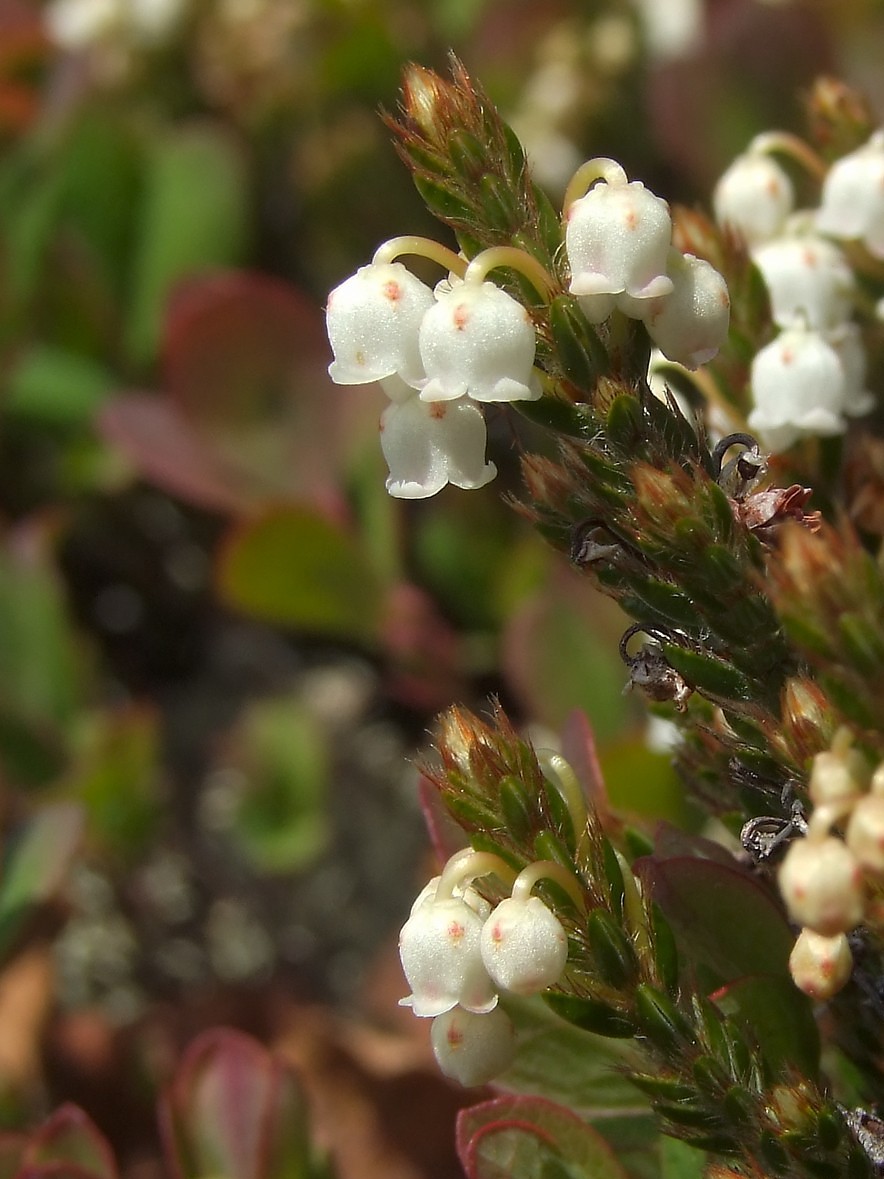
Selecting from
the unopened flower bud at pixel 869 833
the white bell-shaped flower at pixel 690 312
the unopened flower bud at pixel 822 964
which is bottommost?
the unopened flower bud at pixel 822 964

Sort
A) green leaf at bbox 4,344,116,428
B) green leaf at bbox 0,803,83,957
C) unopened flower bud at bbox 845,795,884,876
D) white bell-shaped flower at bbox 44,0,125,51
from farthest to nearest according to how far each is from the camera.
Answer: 1. white bell-shaped flower at bbox 44,0,125,51
2. green leaf at bbox 4,344,116,428
3. green leaf at bbox 0,803,83,957
4. unopened flower bud at bbox 845,795,884,876

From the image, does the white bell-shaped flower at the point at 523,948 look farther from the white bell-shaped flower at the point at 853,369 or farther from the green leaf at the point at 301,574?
the green leaf at the point at 301,574

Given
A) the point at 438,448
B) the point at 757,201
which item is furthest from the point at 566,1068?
the point at 757,201

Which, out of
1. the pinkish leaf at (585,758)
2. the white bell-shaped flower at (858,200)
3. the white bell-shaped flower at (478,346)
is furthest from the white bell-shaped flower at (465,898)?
the white bell-shaped flower at (858,200)

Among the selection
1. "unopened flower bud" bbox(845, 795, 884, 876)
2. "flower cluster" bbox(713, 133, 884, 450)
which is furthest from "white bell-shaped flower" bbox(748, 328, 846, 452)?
"unopened flower bud" bbox(845, 795, 884, 876)

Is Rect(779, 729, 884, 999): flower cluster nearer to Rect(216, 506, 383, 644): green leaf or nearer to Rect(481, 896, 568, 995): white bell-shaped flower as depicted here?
Rect(481, 896, 568, 995): white bell-shaped flower

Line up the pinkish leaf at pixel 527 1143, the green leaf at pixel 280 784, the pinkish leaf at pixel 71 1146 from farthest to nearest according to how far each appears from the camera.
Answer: the green leaf at pixel 280 784, the pinkish leaf at pixel 71 1146, the pinkish leaf at pixel 527 1143

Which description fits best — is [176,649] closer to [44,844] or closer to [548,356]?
[44,844]
